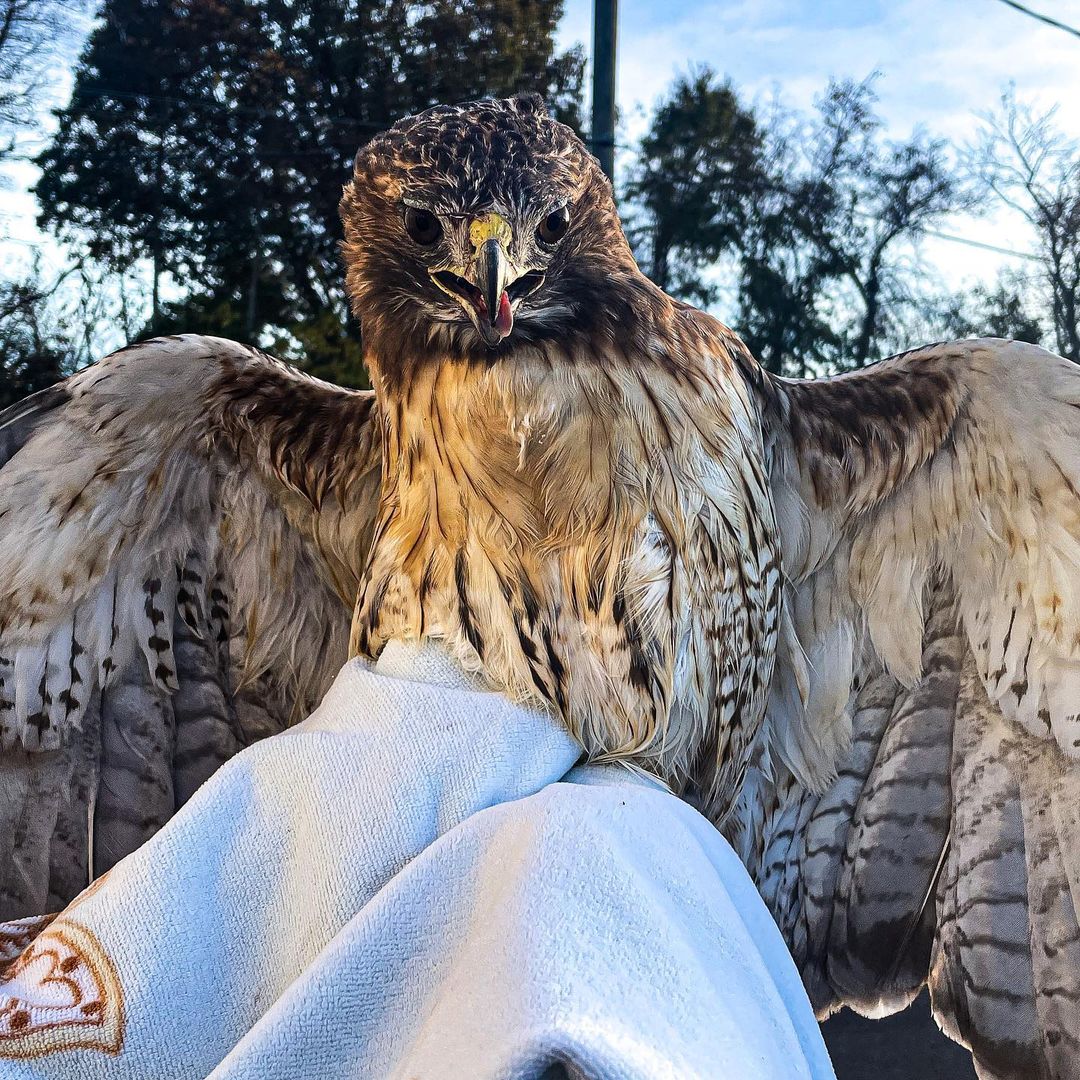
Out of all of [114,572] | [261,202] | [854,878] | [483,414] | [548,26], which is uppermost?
[548,26]

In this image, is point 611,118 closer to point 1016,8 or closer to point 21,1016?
point 1016,8

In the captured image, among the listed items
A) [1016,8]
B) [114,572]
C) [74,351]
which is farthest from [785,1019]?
[1016,8]

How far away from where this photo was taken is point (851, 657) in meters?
1.08

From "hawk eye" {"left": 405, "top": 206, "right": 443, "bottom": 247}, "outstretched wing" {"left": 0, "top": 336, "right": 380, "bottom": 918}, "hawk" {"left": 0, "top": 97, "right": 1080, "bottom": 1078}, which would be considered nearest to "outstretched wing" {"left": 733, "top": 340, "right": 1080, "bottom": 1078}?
"hawk" {"left": 0, "top": 97, "right": 1080, "bottom": 1078}

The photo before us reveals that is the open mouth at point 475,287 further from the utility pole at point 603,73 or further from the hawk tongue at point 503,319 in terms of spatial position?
the utility pole at point 603,73

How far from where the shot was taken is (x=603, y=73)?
4.51 ft

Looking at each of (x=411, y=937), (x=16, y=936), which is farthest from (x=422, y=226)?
(x=16, y=936)

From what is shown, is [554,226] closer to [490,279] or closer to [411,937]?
[490,279]

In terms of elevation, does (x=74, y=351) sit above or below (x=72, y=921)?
above

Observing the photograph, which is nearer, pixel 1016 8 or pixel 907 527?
pixel 907 527

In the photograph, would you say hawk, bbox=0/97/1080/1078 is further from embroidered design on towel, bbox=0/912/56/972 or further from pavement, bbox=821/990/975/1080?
pavement, bbox=821/990/975/1080

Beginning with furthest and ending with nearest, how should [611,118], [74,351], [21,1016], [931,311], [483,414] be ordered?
[931,311] → [611,118] → [74,351] → [483,414] → [21,1016]

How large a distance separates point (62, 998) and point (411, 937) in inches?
9.2

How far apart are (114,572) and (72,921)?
54 cm
